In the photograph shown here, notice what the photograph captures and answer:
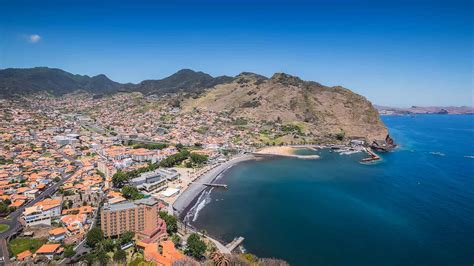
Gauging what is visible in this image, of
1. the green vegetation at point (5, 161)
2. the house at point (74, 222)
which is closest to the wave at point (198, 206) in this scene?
the house at point (74, 222)

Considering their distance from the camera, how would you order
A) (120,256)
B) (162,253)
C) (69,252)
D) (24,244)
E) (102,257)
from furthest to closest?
(24,244), (69,252), (162,253), (120,256), (102,257)

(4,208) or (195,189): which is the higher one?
(4,208)

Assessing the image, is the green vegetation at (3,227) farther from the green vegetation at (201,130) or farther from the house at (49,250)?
the green vegetation at (201,130)

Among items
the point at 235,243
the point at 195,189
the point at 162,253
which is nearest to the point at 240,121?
the point at 195,189

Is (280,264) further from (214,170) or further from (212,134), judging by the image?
(212,134)

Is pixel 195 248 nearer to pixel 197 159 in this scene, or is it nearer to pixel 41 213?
pixel 41 213

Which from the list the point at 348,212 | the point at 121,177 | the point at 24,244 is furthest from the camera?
the point at 121,177

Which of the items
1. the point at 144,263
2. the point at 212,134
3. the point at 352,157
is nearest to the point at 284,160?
the point at 352,157

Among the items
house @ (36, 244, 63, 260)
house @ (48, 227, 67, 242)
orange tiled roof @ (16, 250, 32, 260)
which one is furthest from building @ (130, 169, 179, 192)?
orange tiled roof @ (16, 250, 32, 260)

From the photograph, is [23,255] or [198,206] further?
[198,206]
